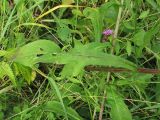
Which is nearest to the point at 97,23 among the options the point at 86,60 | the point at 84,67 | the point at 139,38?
the point at 139,38

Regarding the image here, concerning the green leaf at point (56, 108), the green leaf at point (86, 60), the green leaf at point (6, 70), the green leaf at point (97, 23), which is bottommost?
the green leaf at point (56, 108)

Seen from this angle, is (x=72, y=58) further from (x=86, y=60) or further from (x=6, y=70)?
(x=6, y=70)

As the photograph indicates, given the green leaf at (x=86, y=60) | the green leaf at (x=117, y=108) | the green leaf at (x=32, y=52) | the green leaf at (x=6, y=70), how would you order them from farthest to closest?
the green leaf at (x=6, y=70)
the green leaf at (x=117, y=108)
the green leaf at (x=32, y=52)
the green leaf at (x=86, y=60)

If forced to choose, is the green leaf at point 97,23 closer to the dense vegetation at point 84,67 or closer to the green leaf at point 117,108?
the dense vegetation at point 84,67

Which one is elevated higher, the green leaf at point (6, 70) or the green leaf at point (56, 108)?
the green leaf at point (6, 70)

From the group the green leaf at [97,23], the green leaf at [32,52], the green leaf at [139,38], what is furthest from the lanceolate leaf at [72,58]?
the green leaf at [139,38]

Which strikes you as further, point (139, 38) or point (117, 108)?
point (139, 38)

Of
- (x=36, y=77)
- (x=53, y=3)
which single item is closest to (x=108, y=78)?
(x=36, y=77)

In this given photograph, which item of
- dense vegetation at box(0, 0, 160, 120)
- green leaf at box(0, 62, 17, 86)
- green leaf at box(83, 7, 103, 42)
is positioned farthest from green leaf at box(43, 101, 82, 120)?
green leaf at box(83, 7, 103, 42)

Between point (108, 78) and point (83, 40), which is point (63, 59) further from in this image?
point (83, 40)
